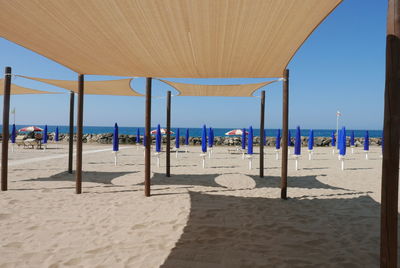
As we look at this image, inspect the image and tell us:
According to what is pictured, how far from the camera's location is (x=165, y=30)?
3.30 metres

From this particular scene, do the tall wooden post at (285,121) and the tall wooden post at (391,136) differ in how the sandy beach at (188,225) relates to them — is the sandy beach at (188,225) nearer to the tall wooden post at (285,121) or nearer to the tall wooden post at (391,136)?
the tall wooden post at (285,121)

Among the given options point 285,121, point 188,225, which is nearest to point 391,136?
point 188,225

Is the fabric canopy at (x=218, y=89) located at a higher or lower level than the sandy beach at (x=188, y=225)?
higher

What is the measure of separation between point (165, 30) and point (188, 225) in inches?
114

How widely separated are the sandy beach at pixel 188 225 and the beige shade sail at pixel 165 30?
280 cm

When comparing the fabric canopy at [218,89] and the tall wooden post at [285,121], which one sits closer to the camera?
the tall wooden post at [285,121]

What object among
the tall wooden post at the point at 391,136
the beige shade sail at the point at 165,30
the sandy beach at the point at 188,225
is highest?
the beige shade sail at the point at 165,30

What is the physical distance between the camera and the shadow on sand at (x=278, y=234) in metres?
2.85

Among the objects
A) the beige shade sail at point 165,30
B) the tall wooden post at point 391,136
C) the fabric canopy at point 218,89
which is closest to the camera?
the tall wooden post at point 391,136

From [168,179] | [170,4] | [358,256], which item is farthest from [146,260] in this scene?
[168,179]

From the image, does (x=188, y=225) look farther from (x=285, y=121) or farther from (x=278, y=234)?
(x=285, y=121)

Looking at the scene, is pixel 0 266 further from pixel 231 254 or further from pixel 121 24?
pixel 121 24

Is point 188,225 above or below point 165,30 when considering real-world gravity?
below

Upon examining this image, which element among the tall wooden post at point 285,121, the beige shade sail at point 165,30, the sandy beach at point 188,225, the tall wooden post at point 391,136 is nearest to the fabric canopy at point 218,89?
the tall wooden post at point 285,121
